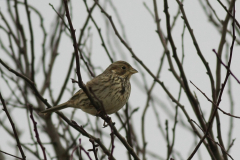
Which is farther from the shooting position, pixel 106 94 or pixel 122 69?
pixel 122 69

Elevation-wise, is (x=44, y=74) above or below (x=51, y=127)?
above

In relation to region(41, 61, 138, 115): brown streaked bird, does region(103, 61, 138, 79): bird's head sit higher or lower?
higher

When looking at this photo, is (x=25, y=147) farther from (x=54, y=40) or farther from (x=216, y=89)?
(x=216, y=89)

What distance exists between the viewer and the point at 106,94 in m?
4.59

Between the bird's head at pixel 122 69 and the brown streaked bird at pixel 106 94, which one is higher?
the bird's head at pixel 122 69

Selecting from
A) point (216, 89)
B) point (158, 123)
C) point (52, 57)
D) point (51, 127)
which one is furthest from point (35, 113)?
point (216, 89)

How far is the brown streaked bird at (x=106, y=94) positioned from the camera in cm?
452

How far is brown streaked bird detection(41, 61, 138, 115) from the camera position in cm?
452

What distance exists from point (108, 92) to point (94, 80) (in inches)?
11.7

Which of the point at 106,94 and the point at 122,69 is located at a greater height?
the point at 122,69

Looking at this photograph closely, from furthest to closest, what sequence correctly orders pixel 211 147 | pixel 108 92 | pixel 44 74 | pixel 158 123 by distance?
pixel 44 74 < pixel 158 123 < pixel 108 92 < pixel 211 147

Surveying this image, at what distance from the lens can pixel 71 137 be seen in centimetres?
511

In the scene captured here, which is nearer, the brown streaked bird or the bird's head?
the brown streaked bird

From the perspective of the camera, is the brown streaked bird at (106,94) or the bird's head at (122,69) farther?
the bird's head at (122,69)
